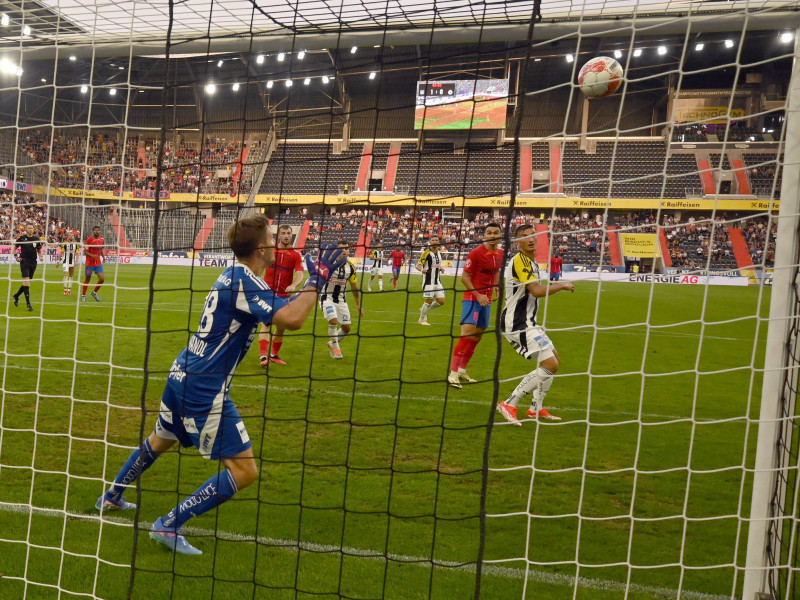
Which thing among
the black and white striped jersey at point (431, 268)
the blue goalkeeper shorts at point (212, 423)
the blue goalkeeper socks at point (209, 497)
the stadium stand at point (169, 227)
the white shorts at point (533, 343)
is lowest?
the blue goalkeeper socks at point (209, 497)

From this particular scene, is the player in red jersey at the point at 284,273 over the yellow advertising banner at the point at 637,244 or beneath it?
beneath

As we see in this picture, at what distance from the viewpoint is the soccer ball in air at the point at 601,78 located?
411cm

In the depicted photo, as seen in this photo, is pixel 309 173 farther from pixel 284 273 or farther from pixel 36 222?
pixel 284 273

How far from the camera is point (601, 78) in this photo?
163 inches

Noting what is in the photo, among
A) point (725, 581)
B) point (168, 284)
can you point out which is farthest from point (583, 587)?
point (168, 284)

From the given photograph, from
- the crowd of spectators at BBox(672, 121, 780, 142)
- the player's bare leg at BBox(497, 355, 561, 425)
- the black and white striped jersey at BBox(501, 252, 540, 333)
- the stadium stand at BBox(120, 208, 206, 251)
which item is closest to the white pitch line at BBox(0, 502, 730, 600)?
the player's bare leg at BBox(497, 355, 561, 425)

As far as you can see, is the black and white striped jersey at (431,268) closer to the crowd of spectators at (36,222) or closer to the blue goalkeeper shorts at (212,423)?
the blue goalkeeper shorts at (212,423)

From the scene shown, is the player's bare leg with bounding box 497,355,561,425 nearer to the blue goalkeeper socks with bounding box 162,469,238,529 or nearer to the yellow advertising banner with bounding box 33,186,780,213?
the blue goalkeeper socks with bounding box 162,469,238,529

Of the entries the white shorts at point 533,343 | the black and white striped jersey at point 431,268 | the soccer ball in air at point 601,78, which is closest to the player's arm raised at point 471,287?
the white shorts at point 533,343

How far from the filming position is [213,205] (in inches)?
1384

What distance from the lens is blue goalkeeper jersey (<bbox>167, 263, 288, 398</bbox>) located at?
3375mm

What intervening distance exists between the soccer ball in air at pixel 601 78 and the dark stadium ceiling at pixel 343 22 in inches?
17.2

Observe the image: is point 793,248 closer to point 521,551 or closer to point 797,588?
point 797,588

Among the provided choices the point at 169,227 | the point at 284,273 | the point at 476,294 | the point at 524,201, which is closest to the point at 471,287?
the point at 476,294
